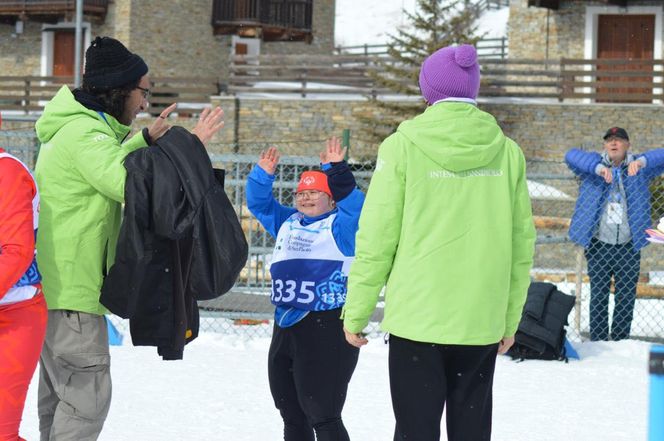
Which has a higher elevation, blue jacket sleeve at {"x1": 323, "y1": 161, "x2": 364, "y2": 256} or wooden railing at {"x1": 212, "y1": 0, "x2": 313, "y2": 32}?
wooden railing at {"x1": 212, "y1": 0, "x2": 313, "y2": 32}

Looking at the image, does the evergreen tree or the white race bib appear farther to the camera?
the evergreen tree

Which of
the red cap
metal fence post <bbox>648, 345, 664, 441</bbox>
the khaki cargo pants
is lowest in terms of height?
the khaki cargo pants

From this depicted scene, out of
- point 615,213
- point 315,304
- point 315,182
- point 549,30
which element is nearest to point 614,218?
point 615,213

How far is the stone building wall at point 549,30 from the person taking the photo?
28484 mm

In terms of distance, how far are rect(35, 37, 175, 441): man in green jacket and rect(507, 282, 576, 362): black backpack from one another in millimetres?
4617

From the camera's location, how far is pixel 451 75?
3.82 metres

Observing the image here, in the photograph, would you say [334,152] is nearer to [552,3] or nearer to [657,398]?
[657,398]

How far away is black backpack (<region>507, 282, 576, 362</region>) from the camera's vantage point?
8.20 m

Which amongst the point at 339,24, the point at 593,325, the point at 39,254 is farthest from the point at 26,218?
the point at 339,24

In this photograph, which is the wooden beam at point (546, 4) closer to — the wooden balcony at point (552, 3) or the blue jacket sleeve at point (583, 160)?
the wooden balcony at point (552, 3)

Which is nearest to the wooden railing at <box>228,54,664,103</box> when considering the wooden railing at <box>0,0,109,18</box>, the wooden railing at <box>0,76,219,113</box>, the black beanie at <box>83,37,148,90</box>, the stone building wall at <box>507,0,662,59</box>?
the stone building wall at <box>507,0,662,59</box>

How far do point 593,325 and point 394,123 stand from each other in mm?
16600

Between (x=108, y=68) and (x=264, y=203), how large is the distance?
1.22 meters

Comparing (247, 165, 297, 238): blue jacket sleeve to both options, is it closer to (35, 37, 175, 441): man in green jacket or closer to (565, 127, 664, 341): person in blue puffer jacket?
(35, 37, 175, 441): man in green jacket
